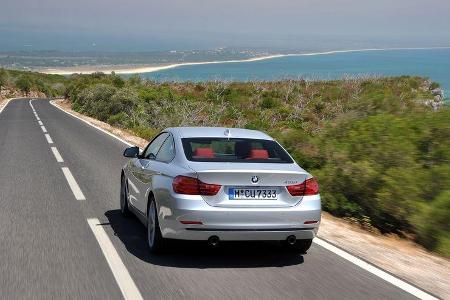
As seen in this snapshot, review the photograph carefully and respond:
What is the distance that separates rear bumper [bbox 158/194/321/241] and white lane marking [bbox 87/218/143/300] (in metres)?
0.57

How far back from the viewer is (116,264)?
236 inches

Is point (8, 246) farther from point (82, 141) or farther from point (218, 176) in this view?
point (82, 141)

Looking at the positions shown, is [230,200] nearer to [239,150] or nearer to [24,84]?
[239,150]

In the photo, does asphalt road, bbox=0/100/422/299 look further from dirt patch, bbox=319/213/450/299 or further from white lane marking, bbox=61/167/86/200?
dirt patch, bbox=319/213/450/299

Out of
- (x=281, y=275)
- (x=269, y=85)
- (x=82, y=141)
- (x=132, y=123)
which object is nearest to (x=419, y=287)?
(x=281, y=275)

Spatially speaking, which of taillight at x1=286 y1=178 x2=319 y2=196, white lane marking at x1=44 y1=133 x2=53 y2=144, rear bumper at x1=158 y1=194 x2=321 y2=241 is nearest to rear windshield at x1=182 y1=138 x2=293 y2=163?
taillight at x1=286 y1=178 x2=319 y2=196

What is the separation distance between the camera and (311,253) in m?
6.71

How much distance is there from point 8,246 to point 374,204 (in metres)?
4.98

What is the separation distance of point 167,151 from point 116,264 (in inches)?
57.2

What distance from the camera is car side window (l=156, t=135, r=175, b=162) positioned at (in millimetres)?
6570

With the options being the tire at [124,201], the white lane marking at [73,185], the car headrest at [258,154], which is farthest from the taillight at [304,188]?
the white lane marking at [73,185]

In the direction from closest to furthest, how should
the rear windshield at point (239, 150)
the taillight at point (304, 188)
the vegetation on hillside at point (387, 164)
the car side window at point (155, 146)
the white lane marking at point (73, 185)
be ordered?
the taillight at point (304, 188)
the rear windshield at point (239, 150)
the car side window at point (155, 146)
the vegetation on hillside at point (387, 164)
the white lane marking at point (73, 185)

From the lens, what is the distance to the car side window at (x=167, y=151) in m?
6.57

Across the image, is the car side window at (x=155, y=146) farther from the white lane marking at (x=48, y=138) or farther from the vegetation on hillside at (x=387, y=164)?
the white lane marking at (x=48, y=138)
